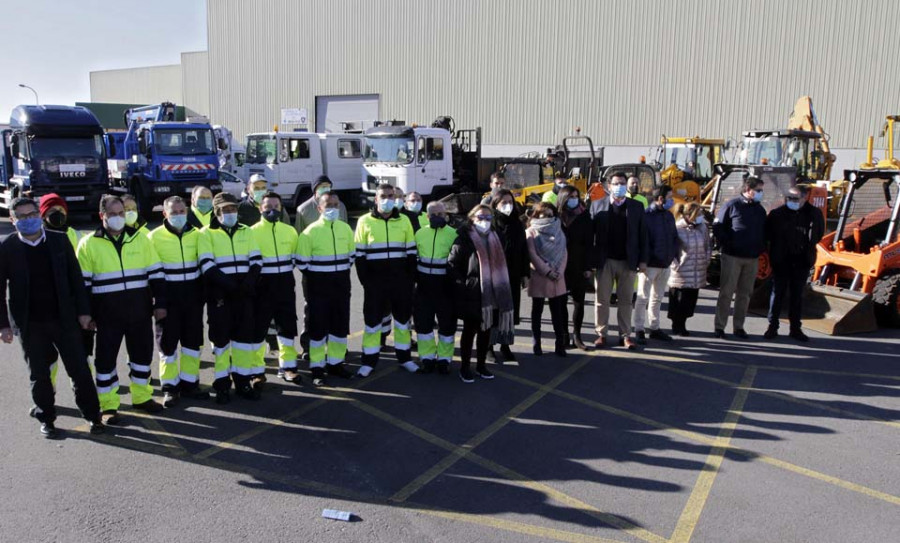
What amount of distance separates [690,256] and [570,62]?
24688 millimetres

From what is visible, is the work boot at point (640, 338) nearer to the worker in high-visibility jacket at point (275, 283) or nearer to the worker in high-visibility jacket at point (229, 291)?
the worker in high-visibility jacket at point (275, 283)

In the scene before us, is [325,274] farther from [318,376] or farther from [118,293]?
[118,293]

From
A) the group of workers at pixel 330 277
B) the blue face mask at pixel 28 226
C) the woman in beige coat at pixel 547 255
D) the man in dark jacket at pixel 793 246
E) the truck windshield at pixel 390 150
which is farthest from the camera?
the truck windshield at pixel 390 150

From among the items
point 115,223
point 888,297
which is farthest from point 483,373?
point 888,297

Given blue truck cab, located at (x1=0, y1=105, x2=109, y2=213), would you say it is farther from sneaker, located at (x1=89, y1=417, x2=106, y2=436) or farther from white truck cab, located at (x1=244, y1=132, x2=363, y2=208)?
sneaker, located at (x1=89, y1=417, x2=106, y2=436)

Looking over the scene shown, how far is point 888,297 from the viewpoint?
851cm

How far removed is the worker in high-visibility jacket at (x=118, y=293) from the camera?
5.39 meters

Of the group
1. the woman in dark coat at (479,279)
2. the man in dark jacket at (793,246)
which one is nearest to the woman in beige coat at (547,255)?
the woman in dark coat at (479,279)

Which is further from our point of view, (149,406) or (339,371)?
(339,371)

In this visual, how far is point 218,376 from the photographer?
6062mm

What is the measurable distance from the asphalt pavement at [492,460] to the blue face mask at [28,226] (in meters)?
1.60

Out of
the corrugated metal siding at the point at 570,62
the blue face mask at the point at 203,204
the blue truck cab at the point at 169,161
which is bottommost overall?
the blue face mask at the point at 203,204

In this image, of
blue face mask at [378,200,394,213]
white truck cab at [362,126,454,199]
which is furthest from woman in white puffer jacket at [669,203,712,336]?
white truck cab at [362,126,454,199]

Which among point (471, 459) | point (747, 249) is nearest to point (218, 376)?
point (471, 459)
